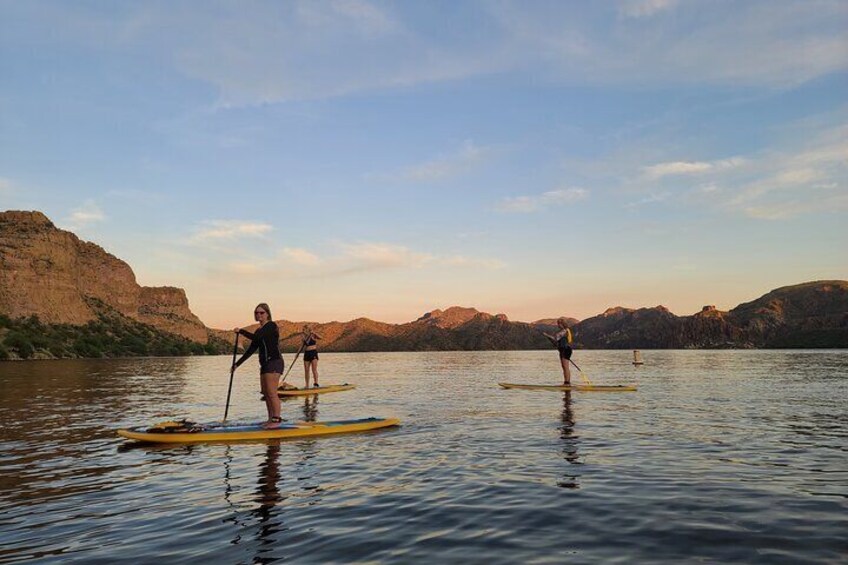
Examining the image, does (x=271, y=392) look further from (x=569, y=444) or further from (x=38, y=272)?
(x=38, y=272)

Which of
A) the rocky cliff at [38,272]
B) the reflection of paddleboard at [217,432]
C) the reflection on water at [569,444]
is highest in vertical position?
the rocky cliff at [38,272]

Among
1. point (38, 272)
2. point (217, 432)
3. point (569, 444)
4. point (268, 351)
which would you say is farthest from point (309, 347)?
point (38, 272)

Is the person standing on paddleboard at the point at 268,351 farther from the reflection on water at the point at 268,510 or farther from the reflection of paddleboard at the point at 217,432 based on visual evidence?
the reflection on water at the point at 268,510

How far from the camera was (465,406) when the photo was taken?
24.5 metres

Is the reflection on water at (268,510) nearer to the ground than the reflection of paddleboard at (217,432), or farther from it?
nearer to the ground

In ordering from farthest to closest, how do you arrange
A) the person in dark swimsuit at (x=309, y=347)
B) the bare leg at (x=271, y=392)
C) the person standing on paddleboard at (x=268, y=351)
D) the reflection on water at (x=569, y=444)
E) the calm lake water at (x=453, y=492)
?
the person in dark swimsuit at (x=309, y=347), the bare leg at (x=271, y=392), the person standing on paddleboard at (x=268, y=351), the reflection on water at (x=569, y=444), the calm lake water at (x=453, y=492)

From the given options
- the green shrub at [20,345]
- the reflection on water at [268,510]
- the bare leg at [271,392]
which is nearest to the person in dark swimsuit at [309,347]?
the bare leg at [271,392]

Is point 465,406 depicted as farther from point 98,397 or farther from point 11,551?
point 98,397

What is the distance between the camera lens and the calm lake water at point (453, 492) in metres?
7.23

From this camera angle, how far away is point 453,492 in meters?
10.1

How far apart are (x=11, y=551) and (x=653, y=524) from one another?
8.64 meters

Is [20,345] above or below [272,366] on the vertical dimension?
above

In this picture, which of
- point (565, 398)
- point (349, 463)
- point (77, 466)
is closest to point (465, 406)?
point (565, 398)

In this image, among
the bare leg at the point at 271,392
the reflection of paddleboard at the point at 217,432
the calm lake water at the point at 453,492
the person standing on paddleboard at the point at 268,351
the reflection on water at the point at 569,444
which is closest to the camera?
the calm lake water at the point at 453,492
